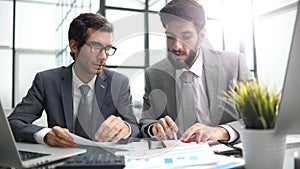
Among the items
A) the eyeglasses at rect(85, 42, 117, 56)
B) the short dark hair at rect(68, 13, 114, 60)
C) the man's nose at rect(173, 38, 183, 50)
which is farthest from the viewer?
the short dark hair at rect(68, 13, 114, 60)

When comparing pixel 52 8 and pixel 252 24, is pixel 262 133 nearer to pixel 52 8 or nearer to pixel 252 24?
pixel 252 24

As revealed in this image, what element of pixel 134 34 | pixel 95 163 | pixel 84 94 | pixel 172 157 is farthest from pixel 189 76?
pixel 95 163

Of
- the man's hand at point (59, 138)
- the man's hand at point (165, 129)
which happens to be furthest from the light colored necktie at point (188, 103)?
the man's hand at point (59, 138)

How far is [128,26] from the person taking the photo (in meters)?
0.83

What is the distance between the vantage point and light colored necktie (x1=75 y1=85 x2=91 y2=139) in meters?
1.03

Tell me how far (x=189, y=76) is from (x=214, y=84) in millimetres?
98

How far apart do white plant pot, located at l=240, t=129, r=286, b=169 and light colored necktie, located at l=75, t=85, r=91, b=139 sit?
0.68 meters

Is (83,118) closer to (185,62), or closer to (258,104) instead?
(185,62)

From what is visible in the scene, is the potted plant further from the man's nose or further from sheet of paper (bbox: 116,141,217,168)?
the man's nose

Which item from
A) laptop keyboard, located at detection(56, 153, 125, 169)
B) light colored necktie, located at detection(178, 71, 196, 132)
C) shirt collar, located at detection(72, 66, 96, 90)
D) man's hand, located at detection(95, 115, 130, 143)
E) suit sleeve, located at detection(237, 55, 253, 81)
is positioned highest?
suit sleeve, located at detection(237, 55, 253, 81)

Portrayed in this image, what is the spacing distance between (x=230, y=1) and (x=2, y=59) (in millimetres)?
2798

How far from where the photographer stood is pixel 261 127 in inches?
18.1

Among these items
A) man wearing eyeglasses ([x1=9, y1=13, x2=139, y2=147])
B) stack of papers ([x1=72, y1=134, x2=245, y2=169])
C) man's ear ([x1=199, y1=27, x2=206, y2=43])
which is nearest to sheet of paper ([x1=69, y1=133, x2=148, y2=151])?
stack of papers ([x1=72, y1=134, x2=245, y2=169])

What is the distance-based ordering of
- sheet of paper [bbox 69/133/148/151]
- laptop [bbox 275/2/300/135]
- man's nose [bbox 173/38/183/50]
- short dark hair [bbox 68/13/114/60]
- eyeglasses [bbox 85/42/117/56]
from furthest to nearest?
A: short dark hair [bbox 68/13/114/60]
eyeglasses [bbox 85/42/117/56]
man's nose [bbox 173/38/183/50]
sheet of paper [bbox 69/133/148/151]
laptop [bbox 275/2/300/135]
